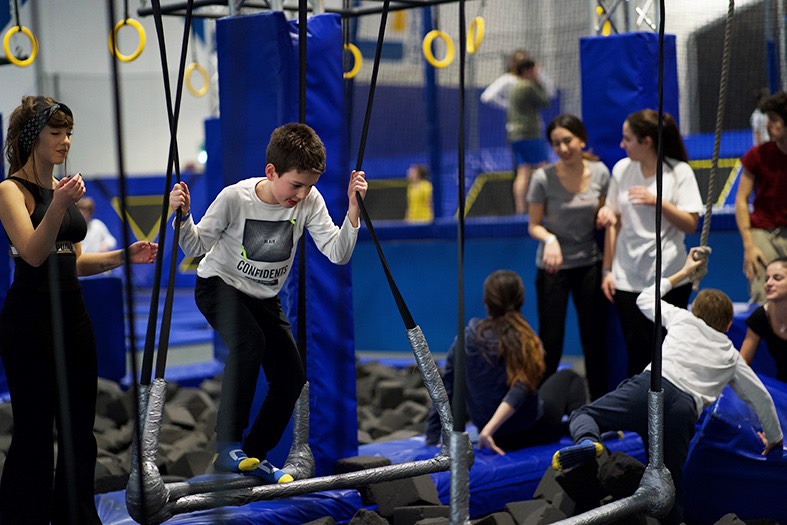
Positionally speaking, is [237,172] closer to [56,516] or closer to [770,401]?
[56,516]

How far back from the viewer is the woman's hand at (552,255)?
4.19 meters

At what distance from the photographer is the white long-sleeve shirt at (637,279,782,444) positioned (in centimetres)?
335

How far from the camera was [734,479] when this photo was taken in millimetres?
3510

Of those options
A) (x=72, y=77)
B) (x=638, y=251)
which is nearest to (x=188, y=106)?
(x=72, y=77)

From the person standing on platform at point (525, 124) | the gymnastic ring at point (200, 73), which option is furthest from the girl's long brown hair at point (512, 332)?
the person standing on platform at point (525, 124)

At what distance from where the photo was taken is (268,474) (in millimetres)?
2982

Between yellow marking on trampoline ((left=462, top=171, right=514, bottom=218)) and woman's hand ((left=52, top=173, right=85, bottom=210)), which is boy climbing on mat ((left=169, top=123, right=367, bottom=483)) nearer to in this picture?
woman's hand ((left=52, top=173, right=85, bottom=210))

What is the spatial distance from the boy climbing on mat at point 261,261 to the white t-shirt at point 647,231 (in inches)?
60.9

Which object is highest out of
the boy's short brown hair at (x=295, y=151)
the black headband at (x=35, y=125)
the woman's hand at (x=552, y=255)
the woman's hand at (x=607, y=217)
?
the black headband at (x=35, y=125)

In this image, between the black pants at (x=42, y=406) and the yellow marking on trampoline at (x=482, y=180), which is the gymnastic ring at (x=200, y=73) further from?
the black pants at (x=42, y=406)

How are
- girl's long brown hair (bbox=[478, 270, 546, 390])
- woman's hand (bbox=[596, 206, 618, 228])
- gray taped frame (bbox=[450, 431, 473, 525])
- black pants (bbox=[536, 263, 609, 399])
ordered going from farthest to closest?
black pants (bbox=[536, 263, 609, 399]) < woman's hand (bbox=[596, 206, 618, 228]) < girl's long brown hair (bbox=[478, 270, 546, 390]) < gray taped frame (bbox=[450, 431, 473, 525])

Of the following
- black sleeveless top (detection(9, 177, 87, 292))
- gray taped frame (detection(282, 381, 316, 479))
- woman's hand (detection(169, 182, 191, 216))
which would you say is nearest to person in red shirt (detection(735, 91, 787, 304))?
gray taped frame (detection(282, 381, 316, 479))

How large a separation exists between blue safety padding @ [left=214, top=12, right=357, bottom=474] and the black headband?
0.75m

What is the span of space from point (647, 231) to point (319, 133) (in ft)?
4.61
